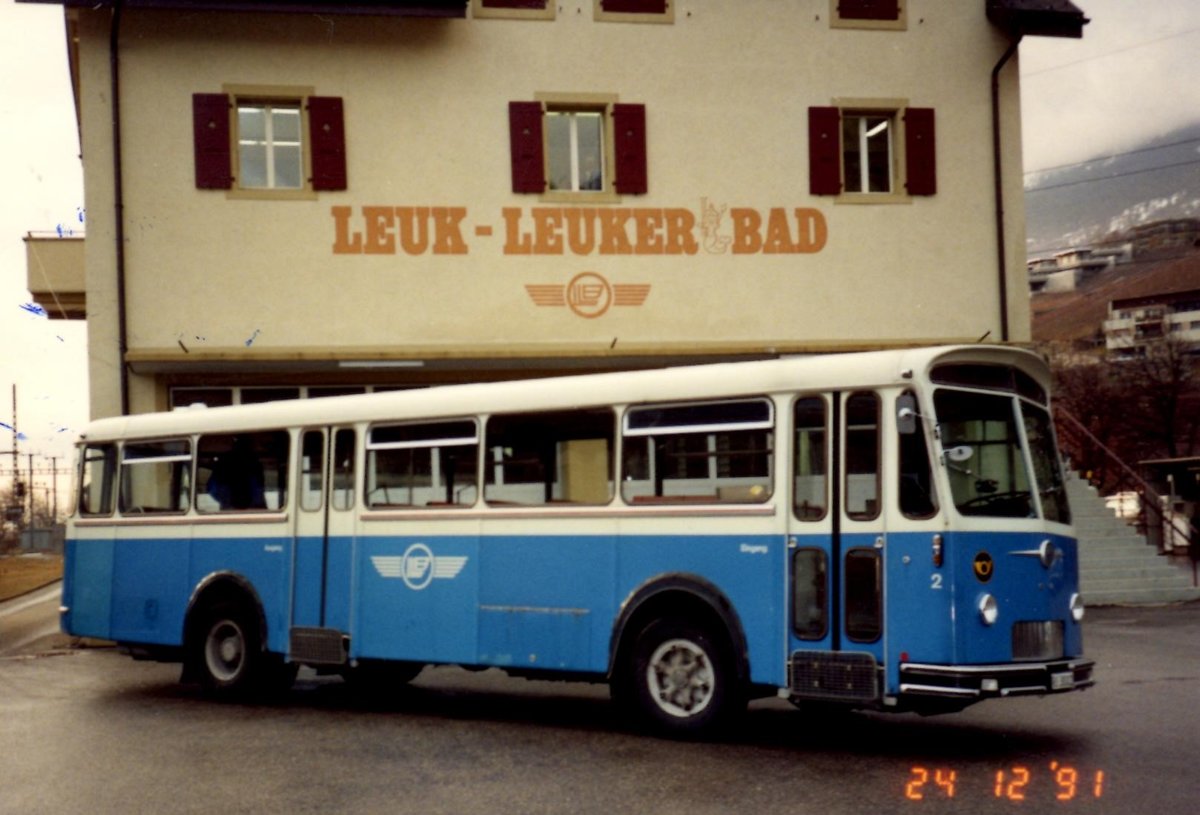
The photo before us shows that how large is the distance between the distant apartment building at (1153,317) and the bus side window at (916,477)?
111521 millimetres

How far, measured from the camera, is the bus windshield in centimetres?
1038

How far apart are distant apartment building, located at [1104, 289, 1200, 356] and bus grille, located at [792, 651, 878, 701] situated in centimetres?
11172

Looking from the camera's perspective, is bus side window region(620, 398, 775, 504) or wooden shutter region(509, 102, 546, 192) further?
wooden shutter region(509, 102, 546, 192)

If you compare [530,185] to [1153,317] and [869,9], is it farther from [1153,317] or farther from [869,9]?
[1153,317]

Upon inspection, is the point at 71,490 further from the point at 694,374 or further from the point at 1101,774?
the point at 1101,774

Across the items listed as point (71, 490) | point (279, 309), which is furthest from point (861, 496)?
point (279, 309)

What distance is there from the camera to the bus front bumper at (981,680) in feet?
32.4

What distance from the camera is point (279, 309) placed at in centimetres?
2391

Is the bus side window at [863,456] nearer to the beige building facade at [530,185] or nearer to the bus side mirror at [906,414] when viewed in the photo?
the bus side mirror at [906,414]

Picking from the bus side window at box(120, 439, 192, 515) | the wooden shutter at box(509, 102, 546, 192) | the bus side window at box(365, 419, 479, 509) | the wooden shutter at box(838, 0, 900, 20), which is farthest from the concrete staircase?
the bus side window at box(120, 439, 192, 515)

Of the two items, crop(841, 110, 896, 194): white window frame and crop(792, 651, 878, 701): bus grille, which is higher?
crop(841, 110, 896, 194): white window frame

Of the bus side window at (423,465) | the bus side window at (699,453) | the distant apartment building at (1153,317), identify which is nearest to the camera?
the bus side window at (699,453)

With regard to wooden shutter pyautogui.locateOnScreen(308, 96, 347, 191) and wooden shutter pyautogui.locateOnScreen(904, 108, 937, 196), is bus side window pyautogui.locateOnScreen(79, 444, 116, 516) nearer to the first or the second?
wooden shutter pyautogui.locateOnScreen(308, 96, 347, 191)

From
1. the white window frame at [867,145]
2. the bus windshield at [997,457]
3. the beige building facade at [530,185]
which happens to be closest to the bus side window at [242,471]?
the bus windshield at [997,457]
